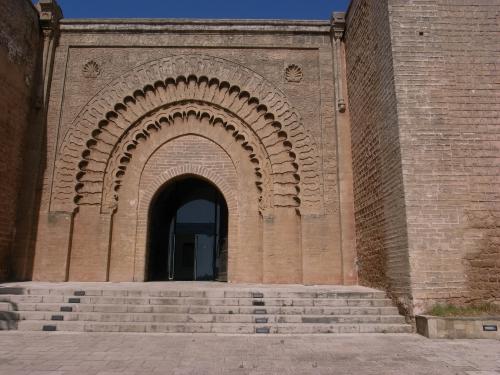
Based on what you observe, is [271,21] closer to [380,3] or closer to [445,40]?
[380,3]

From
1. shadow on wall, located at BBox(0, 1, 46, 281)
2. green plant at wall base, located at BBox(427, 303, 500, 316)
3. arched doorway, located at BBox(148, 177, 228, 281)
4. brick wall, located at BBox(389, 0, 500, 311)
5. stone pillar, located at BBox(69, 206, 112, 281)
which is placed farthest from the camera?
arched doorway, located at BBox(148, 177, 228, 281)

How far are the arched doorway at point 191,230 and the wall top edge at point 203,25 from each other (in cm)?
351

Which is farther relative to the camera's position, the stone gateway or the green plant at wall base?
the stone gateway

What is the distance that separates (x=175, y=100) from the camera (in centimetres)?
917

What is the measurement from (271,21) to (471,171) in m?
5.65

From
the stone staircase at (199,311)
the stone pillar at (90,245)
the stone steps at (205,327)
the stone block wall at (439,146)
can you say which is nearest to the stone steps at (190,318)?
the stone staircase at (199,311)

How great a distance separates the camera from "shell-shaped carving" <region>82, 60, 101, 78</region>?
924 centimetres

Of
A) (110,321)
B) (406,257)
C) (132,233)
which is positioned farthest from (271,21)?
(110,321)

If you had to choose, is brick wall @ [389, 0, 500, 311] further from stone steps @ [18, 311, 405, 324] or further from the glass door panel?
the glass door panel

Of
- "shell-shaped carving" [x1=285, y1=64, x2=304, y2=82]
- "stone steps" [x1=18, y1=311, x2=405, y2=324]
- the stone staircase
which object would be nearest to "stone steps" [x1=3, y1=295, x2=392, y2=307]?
the stone staircase

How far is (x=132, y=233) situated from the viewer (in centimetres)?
857

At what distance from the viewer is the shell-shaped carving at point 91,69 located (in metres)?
9.24

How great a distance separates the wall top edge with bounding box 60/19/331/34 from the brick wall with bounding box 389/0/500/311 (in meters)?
3.16

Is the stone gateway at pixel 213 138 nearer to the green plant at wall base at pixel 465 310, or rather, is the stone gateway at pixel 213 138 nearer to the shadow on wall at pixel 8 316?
the green plant at wall base at pixel 465 310
